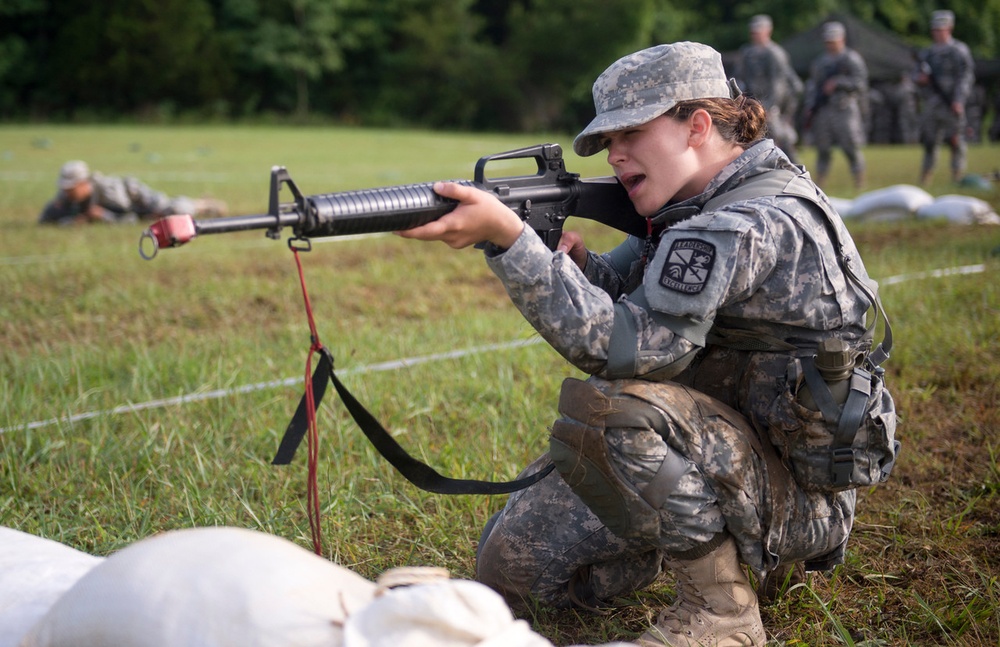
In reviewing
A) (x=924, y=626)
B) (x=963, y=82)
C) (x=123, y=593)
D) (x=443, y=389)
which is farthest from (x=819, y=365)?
(x=963, y=82)

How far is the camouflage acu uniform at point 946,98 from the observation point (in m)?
13.9

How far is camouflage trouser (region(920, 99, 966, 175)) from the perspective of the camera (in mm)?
13859

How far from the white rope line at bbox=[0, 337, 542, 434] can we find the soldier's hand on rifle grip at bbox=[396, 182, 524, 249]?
6.75 ft

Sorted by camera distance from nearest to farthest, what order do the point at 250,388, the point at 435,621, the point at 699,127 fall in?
the point at 435,621 < the point at 699,127 < the point at 250,388

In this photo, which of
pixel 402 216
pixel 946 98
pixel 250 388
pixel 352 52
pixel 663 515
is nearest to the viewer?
pixel 402 216

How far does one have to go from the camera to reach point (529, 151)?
249 centimetres

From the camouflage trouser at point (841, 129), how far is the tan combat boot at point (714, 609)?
40.2 ft

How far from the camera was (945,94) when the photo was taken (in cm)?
1394

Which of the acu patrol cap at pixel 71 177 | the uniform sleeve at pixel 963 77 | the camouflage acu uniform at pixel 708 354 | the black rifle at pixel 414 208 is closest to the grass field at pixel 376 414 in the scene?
the camouflage acu uniform at pixel 708 354

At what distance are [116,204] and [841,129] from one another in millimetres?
9582

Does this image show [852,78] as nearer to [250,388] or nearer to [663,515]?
[250,388]

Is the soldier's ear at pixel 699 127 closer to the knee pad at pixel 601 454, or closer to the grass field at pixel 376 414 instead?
the knee pad at pixel 601 454

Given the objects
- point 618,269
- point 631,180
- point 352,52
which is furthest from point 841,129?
point 352,52

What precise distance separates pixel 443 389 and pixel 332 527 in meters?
1.26
